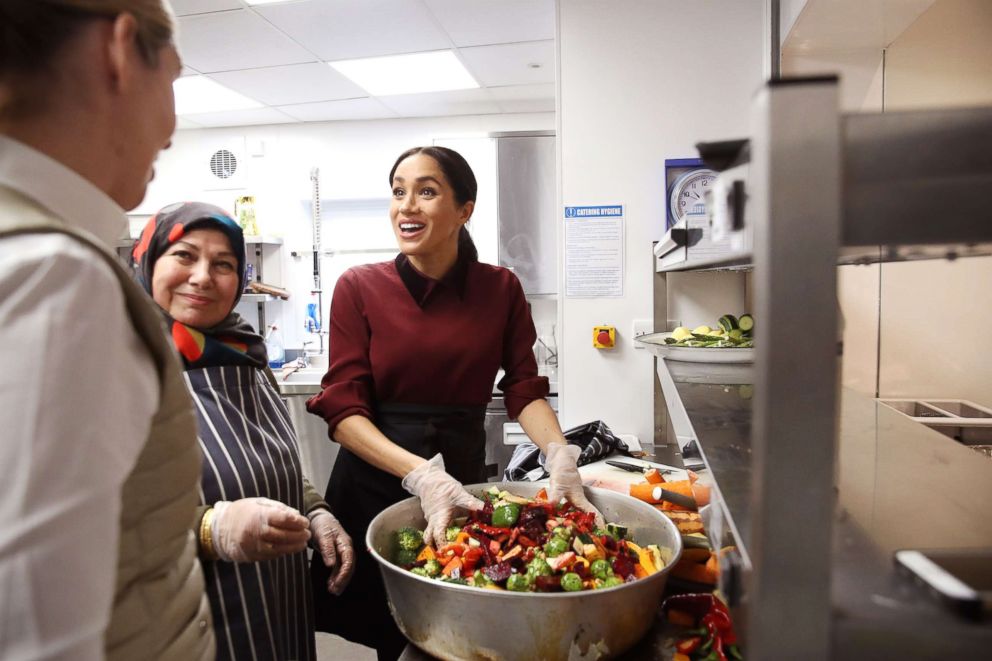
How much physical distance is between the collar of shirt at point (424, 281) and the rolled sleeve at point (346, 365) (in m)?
0.15

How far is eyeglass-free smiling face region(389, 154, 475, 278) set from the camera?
1.81 m

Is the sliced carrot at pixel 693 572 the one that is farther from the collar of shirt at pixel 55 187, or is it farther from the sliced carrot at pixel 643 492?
the collar of shirt at pixel 55 187

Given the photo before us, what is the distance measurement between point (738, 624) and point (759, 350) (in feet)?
0.78

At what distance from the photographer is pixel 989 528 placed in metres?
0.64

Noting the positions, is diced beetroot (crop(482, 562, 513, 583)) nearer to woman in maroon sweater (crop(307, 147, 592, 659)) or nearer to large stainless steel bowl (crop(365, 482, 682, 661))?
large stainless steel bowl (crop(365, 482, 682, 661))

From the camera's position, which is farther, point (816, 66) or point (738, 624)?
point (816, 66)

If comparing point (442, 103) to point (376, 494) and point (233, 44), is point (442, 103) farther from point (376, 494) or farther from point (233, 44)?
point (376, 494)

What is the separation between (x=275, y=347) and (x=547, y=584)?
4753 mm

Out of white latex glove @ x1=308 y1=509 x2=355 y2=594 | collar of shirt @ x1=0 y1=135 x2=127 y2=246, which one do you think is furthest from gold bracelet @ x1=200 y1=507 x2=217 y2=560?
collar of shirt @ x1=0 y1=135 x2=127 y2=246

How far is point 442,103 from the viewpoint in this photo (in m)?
4.84

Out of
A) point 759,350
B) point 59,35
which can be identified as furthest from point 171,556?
point 759,350

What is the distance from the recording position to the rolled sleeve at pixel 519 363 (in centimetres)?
194

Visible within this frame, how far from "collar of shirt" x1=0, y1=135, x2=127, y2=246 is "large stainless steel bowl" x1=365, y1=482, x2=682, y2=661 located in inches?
26.1

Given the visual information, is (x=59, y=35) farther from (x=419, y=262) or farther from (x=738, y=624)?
(x=419, y=262)
